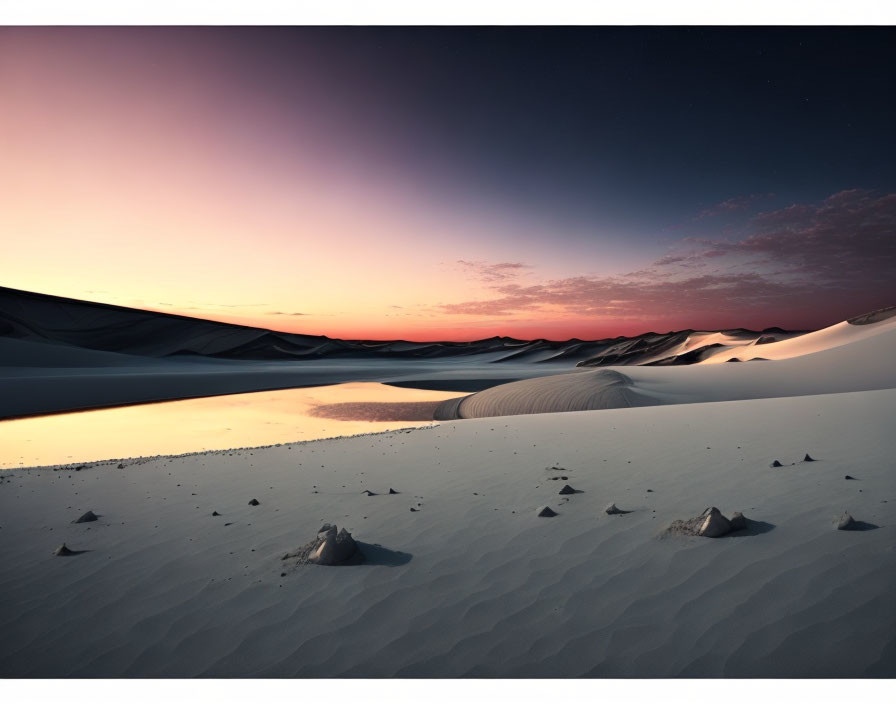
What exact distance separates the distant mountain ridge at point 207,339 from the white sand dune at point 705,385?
58.2 feet

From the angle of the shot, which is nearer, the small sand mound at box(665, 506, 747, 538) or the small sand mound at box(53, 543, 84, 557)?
the small sand mound at box(665, 506, 747, 538)

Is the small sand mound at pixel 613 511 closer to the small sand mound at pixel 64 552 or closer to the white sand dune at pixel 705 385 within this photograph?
the small sand mound at pixel 64 552

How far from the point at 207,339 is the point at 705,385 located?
5699cm

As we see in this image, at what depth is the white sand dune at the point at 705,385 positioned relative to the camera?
13.1m

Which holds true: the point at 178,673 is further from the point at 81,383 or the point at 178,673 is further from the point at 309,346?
the point at 309,346

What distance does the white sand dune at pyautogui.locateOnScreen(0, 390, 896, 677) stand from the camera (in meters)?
2.03

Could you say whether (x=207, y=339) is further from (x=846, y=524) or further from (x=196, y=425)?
(x=846, y=524)

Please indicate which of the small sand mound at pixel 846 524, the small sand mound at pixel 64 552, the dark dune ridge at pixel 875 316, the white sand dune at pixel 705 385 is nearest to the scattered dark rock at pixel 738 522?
the small sand mound at pixel 846 524

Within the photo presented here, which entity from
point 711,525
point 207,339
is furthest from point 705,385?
point 207,339

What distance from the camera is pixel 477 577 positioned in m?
2.64

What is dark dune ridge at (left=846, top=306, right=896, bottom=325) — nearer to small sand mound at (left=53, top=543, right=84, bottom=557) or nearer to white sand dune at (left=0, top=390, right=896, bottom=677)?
white sand dune at (left=0, top=390, right=896, bottom=677)

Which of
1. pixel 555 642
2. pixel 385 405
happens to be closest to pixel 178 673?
pixel 555 642

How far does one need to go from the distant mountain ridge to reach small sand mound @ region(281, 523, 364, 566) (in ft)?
111

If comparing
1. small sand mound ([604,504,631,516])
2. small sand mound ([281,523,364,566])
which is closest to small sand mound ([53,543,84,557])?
small sand mound ([281,523,364,566])
